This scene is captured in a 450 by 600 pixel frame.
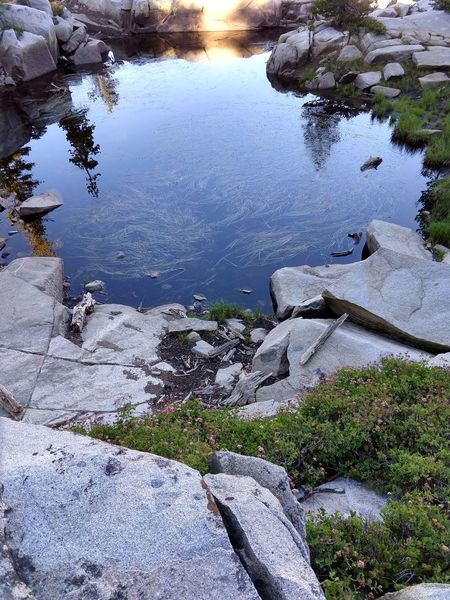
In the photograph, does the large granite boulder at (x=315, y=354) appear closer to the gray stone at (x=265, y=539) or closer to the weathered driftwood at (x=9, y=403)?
the weathered driftwood at (x=9, y=403)

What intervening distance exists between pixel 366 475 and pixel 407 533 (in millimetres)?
1266

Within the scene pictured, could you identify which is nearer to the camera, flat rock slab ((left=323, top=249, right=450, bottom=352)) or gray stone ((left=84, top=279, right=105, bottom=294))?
flat rock slab ((left=323, top=249, right=450, bottom=352))

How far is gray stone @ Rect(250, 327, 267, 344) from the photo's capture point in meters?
13.0

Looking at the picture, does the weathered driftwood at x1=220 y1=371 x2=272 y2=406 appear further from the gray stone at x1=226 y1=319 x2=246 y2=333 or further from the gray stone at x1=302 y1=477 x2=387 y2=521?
the gray stone at x1=302 y1=477 x2=387 y2=521

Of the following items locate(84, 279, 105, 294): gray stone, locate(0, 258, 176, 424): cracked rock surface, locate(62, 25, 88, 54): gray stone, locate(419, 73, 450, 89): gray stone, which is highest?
locate(62, 25, 88, 54): gray stone

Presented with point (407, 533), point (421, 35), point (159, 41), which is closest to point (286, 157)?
point (421, 35)

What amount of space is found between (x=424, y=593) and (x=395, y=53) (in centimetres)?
2894

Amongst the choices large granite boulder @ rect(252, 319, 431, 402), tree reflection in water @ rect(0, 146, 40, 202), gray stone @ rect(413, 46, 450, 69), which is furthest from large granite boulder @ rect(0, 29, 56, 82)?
large granite boulder @ rect(252, 319, 431, 402)

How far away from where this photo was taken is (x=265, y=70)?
32.8m

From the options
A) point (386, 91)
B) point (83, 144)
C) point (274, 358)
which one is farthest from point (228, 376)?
point (386, 91)

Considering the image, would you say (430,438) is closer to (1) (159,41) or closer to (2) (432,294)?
(2) (432,294)

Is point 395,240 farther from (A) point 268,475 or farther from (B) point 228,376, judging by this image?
(A) point 268,475

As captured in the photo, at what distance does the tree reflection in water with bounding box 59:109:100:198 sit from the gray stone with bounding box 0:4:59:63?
1005cm

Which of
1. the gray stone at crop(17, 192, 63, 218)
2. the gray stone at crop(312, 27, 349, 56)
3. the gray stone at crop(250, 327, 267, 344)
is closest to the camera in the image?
the gray stone at crop(250, 327, 267, 344)
